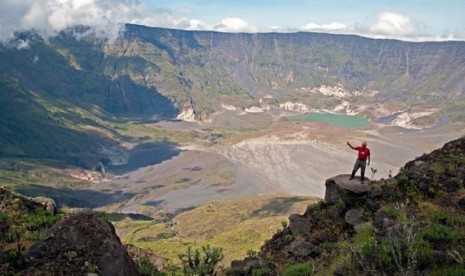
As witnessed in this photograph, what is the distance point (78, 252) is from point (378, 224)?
13260 millimetres

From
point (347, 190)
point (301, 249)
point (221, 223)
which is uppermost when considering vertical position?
point (347, 190)

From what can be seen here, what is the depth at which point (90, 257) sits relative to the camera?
15.8 m

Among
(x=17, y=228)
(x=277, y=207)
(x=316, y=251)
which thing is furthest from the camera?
(x=277, y=207)

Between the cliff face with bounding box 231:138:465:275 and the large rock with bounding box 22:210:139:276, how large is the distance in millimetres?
6930

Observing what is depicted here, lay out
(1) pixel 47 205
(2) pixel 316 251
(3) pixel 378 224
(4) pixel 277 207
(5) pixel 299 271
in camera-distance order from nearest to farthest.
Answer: (5) pixel 299 271
(3) pixel 378 224
(2) pixel 316 251
(1) pixel 47 205
(4) pixel 277 207

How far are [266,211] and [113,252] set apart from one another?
526 ft

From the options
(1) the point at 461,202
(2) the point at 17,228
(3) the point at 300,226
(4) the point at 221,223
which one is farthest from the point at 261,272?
(4) the point at 221,223

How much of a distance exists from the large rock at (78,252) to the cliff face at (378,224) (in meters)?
6.93

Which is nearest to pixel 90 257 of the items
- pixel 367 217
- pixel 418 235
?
pixel 418 235

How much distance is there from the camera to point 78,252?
52.5 feet

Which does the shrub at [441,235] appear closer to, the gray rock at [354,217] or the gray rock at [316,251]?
the gray rock at [316,251]

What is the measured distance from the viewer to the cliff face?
50.0ft

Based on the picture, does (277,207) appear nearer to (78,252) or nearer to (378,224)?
(378,224)

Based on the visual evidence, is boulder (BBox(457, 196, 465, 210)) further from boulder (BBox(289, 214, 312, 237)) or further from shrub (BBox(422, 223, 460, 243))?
boulder (BBox(289, 214, 312, 237))
